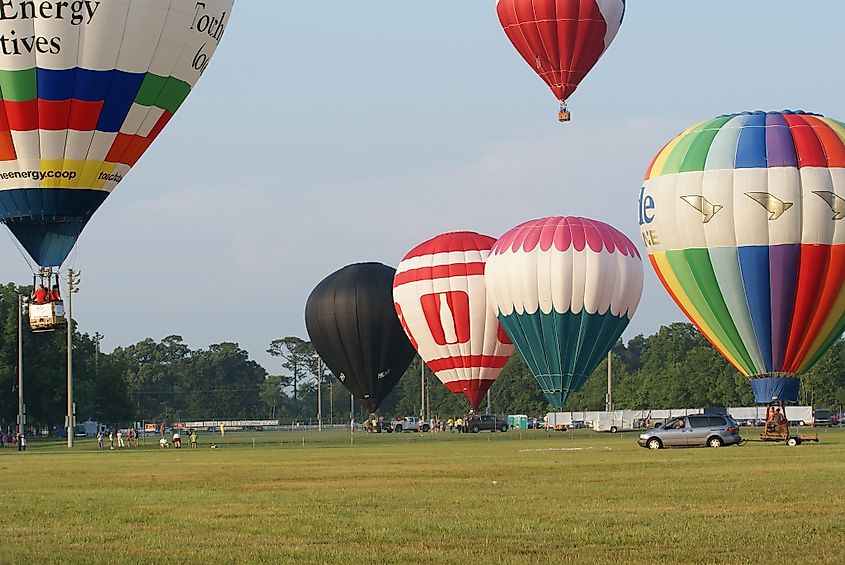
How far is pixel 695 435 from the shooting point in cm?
4666

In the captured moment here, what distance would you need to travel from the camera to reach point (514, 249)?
67.4 m

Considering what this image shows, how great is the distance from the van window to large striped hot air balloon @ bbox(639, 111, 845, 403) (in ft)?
6.88

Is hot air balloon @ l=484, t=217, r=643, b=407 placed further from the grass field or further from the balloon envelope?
the grass field

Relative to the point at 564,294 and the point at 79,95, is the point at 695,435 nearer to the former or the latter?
the point at 564,294

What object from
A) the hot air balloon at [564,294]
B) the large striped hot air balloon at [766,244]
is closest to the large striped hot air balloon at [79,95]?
the large striped hot air balloon at [766,244]

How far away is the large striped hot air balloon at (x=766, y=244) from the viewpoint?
4456cm

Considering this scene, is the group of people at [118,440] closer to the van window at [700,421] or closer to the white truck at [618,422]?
the white truck at [618,422]

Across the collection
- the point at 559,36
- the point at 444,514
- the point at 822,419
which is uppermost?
the point at 559,36

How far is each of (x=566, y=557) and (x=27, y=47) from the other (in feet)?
89.0

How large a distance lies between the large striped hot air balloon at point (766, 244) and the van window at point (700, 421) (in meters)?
2.10

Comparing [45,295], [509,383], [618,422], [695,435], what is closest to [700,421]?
[695,435]

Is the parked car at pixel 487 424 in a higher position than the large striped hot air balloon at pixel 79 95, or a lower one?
lower

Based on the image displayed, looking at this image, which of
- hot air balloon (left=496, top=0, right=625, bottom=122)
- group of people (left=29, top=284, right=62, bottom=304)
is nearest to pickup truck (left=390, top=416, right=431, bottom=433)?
hot air balloon (left=496, top=0, right=625, bottom=122)

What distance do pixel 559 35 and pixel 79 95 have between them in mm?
21635
